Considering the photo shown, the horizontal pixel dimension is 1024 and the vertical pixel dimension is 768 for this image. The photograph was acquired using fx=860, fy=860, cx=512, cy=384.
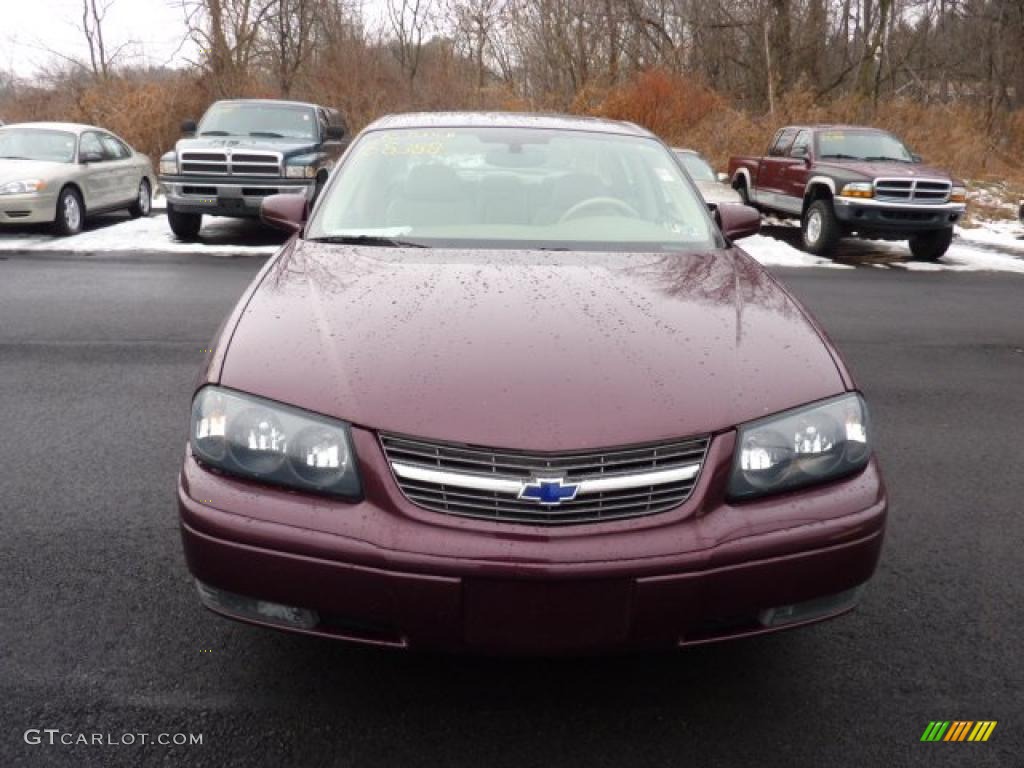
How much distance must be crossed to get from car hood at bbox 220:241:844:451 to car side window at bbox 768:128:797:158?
12845 millimetres

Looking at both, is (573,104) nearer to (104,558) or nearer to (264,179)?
(264,179)

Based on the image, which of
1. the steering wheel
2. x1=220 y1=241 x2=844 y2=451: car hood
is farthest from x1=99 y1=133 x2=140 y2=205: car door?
x1=220 y1=241 x2=844 y2=451: car hood

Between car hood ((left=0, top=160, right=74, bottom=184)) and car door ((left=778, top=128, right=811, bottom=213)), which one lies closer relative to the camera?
car hood ((left=0, top=160, right=74, bottom=184))

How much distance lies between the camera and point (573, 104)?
27.4 meters

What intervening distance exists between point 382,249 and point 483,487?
141 cm

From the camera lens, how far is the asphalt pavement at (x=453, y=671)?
88.1 inches

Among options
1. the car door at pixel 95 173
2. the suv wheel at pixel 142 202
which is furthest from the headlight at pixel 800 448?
the suv wheel at pixel 142 202

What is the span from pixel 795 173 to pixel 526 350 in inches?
500

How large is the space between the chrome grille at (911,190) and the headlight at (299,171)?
785cm

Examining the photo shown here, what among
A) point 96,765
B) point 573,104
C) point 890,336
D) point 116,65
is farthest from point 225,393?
point 116,65

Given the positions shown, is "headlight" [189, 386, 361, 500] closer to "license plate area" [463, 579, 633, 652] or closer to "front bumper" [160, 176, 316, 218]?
"license plate area" [463, 579, 633, 652]

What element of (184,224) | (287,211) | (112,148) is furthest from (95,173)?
(287,211)

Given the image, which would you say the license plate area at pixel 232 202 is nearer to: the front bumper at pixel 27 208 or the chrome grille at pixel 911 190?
the front bumper at pixel 27 208

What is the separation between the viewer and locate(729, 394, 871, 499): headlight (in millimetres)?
2129
